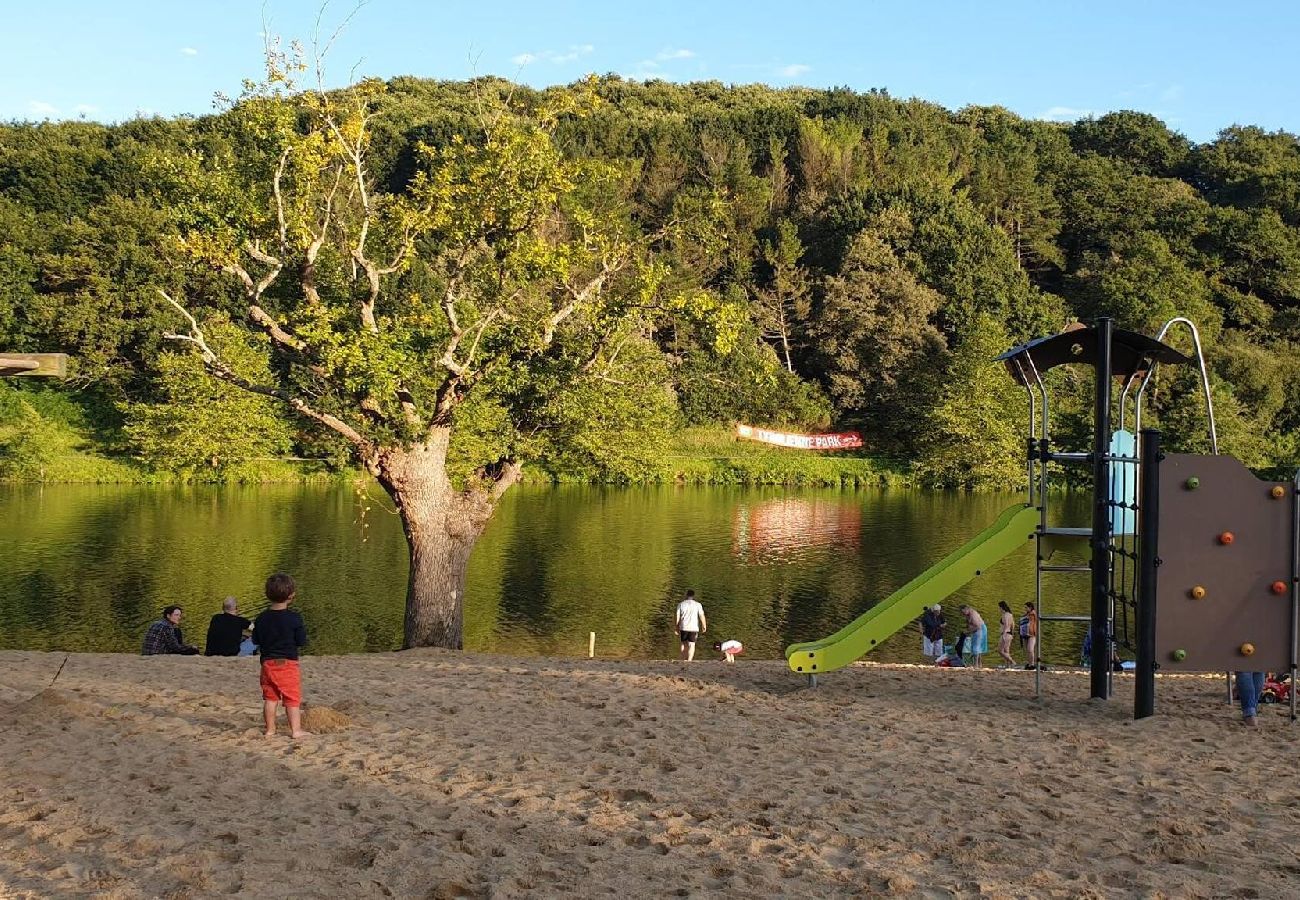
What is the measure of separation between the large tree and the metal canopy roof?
6.20 m

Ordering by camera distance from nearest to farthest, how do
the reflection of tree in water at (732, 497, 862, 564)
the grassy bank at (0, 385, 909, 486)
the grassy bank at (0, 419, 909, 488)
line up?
the reflection of tree in water at (732, 497, 862, 564), the grassy bank at (0, 419, 909, 488), the grassy bank at (0, 385, 909, 486)

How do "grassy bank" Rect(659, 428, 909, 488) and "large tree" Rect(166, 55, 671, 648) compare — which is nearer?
"large tree" Rect(166, 55, 671, 648)

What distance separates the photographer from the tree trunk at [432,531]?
56.8ft

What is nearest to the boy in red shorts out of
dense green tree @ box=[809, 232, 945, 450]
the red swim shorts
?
the red swim shorts

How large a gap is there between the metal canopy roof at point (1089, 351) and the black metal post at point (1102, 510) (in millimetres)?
434

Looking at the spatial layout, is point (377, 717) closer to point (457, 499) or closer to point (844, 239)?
point (457, 499)

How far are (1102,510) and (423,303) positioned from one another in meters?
10.3

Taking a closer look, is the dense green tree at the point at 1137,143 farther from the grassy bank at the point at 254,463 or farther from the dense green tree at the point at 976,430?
the grassy bank at the point at 254,463

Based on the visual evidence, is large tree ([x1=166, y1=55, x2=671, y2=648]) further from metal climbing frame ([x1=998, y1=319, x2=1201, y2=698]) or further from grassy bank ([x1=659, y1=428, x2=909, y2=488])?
grassy bank ([x1=659, y1=428, x2=909, y2=488])

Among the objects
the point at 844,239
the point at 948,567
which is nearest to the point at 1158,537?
the point at 948,567

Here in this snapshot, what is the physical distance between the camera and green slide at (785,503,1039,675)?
12.1 metres

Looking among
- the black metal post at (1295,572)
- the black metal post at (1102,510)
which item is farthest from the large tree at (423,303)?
the black metal post at (1295,572)

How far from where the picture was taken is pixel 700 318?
56.9ft

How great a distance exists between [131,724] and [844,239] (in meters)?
72.7
